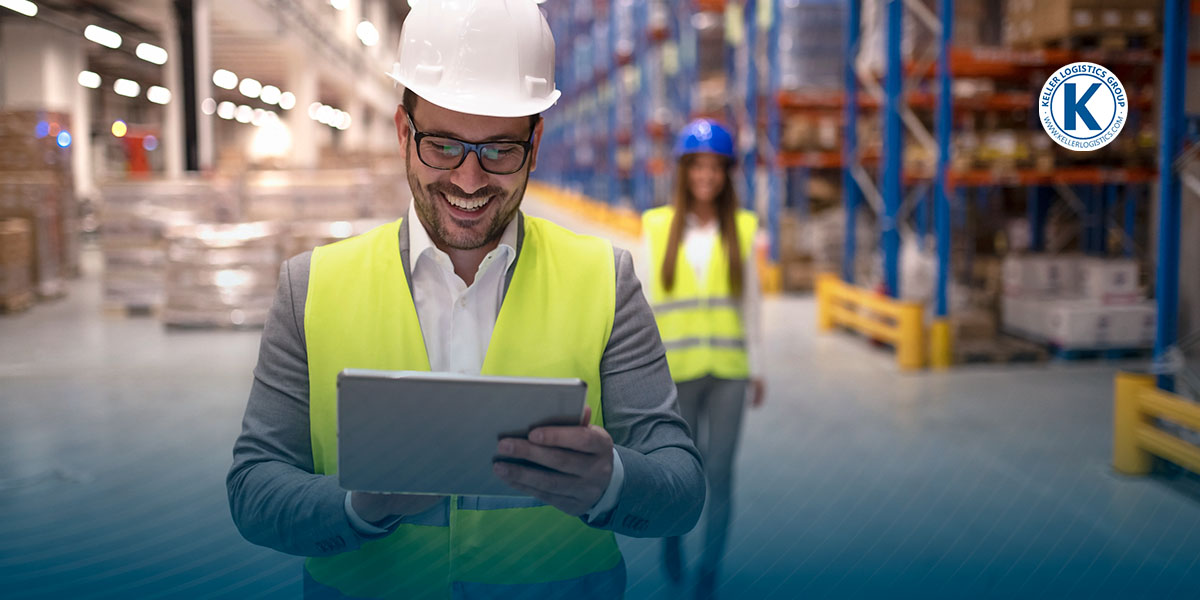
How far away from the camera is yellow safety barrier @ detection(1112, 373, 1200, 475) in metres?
3.79

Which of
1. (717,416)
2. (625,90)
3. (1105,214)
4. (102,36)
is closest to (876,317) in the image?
(1105,214)

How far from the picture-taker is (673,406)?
148cm

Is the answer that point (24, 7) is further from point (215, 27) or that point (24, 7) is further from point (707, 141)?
point (707, 141)

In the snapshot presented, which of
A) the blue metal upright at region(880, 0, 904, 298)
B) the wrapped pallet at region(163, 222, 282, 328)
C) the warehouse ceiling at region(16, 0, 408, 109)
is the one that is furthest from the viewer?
the warehouse ceiling at region(16, 0, 408, 109)

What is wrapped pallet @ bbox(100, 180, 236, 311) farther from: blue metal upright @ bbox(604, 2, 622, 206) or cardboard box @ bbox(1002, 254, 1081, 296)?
blue metal upright @ bbox(604, 2, 622, 206)

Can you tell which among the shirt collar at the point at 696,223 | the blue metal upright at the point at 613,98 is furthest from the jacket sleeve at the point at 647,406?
the blue metal upright at the point at 613,98

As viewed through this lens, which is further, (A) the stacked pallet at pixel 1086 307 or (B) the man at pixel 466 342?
(A) the stacked pallet at pixel 1086 307

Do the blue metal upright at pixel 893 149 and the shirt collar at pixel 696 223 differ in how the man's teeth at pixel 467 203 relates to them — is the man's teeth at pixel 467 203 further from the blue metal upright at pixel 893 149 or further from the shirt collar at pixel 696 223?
the blue metal upright at pixel 893 149

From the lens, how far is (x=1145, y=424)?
4.09m

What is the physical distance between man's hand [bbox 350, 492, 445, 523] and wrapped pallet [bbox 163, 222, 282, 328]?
8.05 metres

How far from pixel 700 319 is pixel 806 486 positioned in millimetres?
1481

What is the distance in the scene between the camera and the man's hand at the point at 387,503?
120cm

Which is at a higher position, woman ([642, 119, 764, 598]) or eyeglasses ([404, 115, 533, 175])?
eyeglasses ([404, 115, 533, 175])

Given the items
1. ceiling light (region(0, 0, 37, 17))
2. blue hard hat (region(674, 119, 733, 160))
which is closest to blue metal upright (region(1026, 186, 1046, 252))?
blue hard hat (region(674, 119, 733, 160))
